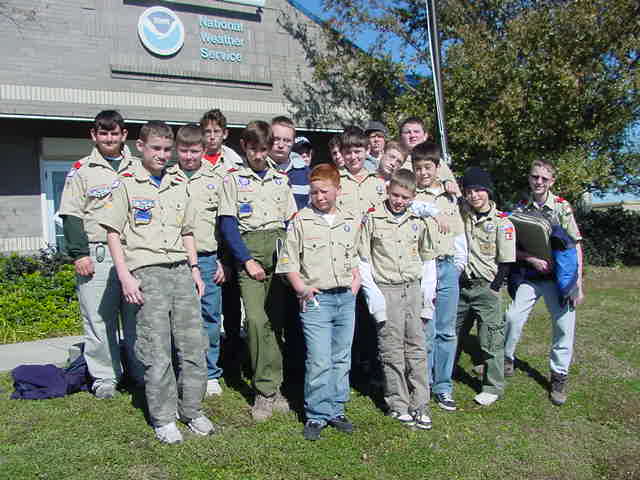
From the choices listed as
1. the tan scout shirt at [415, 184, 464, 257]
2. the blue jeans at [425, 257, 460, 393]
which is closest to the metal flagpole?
the tan scout shirt at [415, 184, 464, 257]

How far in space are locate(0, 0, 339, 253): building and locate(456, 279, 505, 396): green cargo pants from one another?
276 inches

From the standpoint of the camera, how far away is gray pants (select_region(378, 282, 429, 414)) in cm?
392

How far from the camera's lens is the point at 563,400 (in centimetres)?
447

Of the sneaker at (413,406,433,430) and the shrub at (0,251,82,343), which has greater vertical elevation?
the shrub at (0,251,82,343)

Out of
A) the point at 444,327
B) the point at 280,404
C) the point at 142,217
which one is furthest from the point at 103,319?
the point at 444,327

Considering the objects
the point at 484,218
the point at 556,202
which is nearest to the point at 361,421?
the point at 484,218

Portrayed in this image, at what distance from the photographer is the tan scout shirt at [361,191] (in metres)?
4.32

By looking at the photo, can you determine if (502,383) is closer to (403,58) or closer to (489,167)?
(489,167)

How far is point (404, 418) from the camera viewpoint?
3.95m

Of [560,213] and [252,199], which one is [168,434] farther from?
[560,213]

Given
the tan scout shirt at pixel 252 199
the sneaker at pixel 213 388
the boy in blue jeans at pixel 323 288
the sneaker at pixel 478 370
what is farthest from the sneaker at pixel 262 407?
the sneaker at pixel 478 370

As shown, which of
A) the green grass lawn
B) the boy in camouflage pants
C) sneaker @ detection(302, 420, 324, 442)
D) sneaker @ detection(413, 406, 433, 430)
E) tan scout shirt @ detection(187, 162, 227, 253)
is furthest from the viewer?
tan scout shirt @ detection(187, 162, 227, 253)

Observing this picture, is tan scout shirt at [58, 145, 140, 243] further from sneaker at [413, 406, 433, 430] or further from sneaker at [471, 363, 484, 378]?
sneaker at [471, 363, 484, 378]

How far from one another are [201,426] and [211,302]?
95 centimetres
